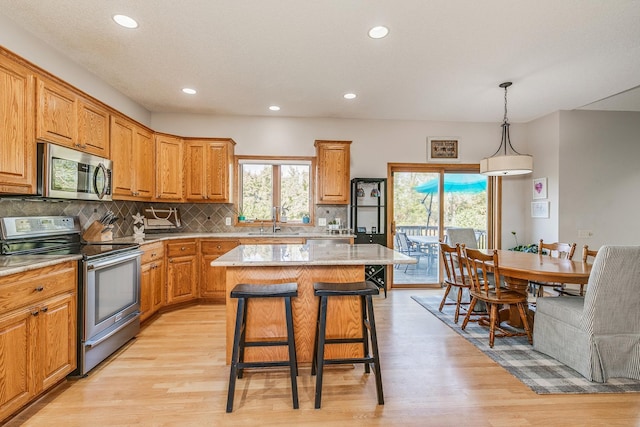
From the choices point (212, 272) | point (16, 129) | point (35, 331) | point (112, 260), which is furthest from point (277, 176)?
point (35, 331)

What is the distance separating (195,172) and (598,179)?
5.90 meters

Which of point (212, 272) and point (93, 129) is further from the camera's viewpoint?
point (212, 272)

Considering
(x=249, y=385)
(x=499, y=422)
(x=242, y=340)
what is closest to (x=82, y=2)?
(x=242, y=340)

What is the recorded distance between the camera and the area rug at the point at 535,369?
209 cm

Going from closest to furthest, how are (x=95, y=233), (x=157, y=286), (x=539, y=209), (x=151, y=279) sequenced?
(x=95, y=233)
(x=151, y=279)
(x=157, y=286)
(x=539, y=209)

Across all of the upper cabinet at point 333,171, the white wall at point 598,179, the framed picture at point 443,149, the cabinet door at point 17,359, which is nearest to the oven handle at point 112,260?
the cabinet door at point 17,359

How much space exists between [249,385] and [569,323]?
2493 millimetres

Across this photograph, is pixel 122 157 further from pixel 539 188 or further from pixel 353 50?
pixel 539 188

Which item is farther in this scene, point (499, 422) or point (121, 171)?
point (121, 171)

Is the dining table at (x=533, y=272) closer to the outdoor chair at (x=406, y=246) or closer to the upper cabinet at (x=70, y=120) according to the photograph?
the outdoor chair at (x=406, y=246)

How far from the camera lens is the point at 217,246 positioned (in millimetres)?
4090

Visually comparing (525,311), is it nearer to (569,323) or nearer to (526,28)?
(569,323)

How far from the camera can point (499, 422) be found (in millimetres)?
1767

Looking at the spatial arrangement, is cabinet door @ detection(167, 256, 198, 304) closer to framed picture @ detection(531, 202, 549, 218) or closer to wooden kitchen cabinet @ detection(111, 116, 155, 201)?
wooden kitchen cabinet @ detection(111, 116, 155, 201)
